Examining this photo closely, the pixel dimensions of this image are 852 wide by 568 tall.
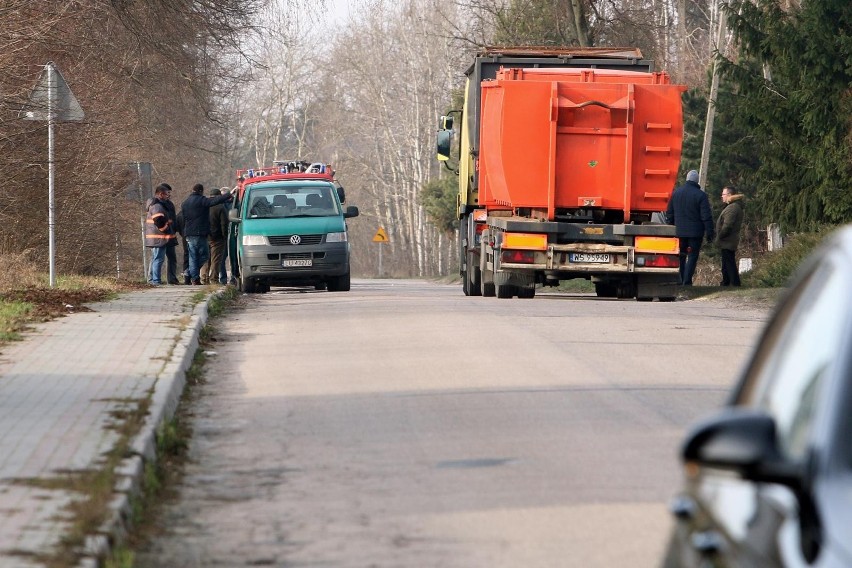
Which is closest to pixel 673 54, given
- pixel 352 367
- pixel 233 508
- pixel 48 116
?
pixel 48 116

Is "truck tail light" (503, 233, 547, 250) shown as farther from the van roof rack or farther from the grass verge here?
the van roof rack

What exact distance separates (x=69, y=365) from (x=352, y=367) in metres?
2.25

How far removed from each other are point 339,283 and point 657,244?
7.36 m

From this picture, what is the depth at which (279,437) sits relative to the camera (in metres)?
9.01

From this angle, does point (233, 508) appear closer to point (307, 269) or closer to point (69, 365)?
point (69, 365)

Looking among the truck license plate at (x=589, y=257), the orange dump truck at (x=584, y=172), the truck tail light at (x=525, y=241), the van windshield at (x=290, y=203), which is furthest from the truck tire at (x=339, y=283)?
the truck license plate at (x=589, y=257)

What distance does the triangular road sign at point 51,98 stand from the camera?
18.8m

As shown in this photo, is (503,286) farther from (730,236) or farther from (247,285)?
(247,285)

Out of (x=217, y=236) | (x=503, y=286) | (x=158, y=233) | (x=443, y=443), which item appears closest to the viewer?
(x=443, y=443)

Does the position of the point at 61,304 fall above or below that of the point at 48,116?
below

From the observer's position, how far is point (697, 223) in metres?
25.4

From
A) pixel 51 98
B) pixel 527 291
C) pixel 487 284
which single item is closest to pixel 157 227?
pixel 487 284

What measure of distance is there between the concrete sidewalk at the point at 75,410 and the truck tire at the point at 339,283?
1042 cm

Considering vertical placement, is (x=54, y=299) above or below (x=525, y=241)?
below
